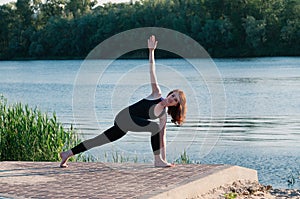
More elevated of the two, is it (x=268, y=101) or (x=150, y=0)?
(x=150, y=0)

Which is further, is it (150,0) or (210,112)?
(150,0)

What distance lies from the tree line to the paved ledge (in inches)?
2342

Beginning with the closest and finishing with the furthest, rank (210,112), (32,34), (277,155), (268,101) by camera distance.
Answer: (277,155) → (210,112) → (268,101) → (32,34)

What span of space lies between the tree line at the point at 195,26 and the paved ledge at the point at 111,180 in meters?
59.5

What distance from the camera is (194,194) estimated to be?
24.6 feet

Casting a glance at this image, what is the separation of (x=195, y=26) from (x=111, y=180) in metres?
63.9

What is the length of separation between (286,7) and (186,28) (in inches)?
606

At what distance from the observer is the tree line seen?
70938mm

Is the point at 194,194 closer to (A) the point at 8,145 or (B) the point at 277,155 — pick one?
(A) the point at 8,145

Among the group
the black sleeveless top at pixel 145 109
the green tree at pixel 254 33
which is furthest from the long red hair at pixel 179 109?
the green tree at pixel 254 33

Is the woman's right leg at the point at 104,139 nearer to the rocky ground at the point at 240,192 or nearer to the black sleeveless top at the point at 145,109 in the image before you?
the black sleeveless top at the point at 145,109

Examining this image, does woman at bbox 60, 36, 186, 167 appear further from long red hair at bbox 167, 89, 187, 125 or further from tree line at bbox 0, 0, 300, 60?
tree line at bbox 0, 0, 300, 60

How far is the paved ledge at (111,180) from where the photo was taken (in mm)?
7141

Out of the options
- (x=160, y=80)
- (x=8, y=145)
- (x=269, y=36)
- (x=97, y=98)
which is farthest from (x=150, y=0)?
(x=8, y=145)
